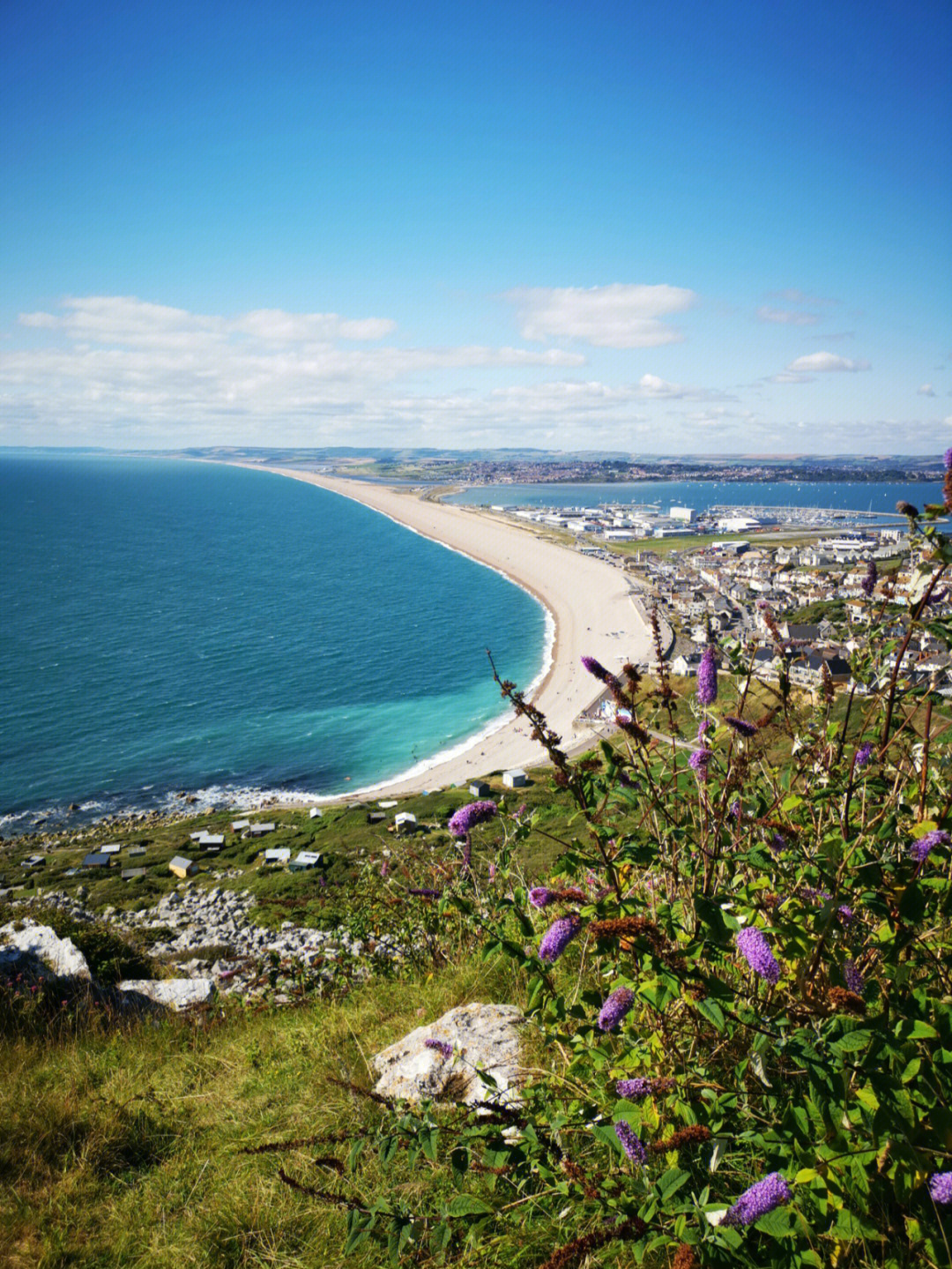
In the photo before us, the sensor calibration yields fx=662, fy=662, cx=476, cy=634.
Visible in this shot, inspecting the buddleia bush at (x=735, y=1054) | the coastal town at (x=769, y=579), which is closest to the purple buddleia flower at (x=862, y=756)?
the buddleia bush at (x=735, y=1054)

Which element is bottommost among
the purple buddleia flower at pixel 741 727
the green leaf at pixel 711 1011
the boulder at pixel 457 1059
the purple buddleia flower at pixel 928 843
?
the boulder at pixel 457 1059

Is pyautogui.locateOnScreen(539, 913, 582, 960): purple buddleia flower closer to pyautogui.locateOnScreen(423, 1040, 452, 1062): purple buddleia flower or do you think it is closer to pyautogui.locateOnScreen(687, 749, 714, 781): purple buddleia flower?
pyautogui.locateOnScreen(687, 749, 714, 781): purple buddleia flower

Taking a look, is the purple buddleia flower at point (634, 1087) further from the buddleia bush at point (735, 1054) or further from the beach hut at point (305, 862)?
the beach hut at point (305, 862)

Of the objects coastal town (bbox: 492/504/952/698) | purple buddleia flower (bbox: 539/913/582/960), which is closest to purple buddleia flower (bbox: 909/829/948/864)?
coastal town (bbox: 492/504/952/698)

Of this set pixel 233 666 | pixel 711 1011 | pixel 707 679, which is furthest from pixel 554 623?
pixel 711 1011

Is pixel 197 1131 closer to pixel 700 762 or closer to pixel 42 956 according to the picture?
pixel 700 762

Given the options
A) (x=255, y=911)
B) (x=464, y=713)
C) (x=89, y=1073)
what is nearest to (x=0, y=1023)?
(x=89, y=1073)

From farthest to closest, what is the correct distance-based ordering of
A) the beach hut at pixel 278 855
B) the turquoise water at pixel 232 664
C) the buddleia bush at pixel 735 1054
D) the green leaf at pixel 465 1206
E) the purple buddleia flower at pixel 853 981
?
the turquoise water at pixel 232 664
the beach hut at pixel 278 855
the purple buddleia flower at pixel 853 981
the green leaf at pixel 465 1206
the buddleia bush at pixel 735 1054

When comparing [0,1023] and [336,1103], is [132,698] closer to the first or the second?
[0,1023]
